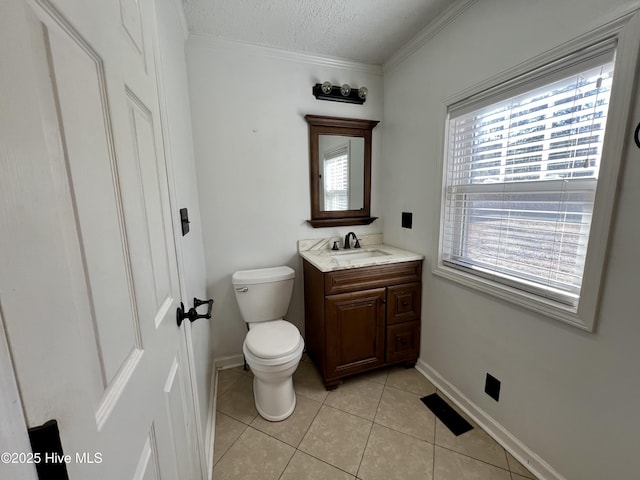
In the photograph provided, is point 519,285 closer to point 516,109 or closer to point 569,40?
point 516,109

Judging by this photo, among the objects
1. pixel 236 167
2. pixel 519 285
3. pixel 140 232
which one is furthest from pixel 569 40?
pixel 236 167

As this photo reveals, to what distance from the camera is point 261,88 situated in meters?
1.93

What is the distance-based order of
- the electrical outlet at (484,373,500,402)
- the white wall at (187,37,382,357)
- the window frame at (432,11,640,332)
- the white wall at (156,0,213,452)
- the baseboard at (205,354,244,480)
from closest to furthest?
the window frame at (432,11,640,332)
the white wall at (156,0,213,452)
the baseboard at (205,354,244,480)
the electrical outlet at (484,373,500,402)
the white wall at (187,37,382,357)

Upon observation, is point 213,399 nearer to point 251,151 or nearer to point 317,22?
point 251,151

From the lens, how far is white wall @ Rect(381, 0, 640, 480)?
37.8 inches

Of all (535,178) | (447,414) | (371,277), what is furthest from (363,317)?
(535,178)

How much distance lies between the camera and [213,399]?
171cm

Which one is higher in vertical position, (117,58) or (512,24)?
(512,24)

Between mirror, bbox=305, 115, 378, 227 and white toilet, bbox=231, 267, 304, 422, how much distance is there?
0.61 metres

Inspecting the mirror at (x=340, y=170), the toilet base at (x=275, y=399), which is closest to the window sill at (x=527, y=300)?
the mirror at (x=340, y=170)

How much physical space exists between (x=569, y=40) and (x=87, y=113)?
63.7 inches

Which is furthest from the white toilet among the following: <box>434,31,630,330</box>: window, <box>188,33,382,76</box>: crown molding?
<box>188,33,382,76</box>: crown molding

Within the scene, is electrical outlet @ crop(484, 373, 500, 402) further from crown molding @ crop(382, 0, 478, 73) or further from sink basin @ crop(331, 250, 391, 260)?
crown molding @ crop(382, 0, 478, 73)

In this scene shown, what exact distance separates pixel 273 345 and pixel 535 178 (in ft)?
5.24
